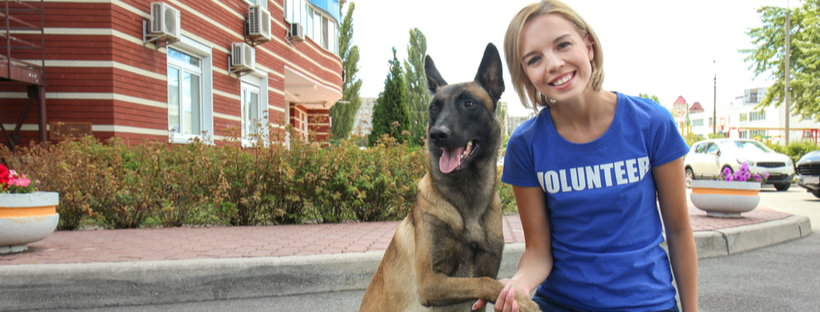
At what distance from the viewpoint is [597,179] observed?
1813 mm

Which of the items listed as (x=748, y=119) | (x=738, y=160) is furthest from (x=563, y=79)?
(x=748, y=119)

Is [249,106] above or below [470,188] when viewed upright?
above

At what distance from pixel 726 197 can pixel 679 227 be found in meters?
5.91

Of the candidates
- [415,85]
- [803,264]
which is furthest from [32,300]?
[415,85]

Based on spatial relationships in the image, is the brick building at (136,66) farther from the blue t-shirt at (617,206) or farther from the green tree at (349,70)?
the green tree at (349,70)

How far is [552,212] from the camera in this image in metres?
2.01

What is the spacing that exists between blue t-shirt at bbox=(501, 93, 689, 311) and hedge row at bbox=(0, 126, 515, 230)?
4.64m

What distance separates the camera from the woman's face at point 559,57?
1756 millimetres

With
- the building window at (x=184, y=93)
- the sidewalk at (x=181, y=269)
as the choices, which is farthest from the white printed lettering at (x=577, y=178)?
the building window at (x=184, y=93)

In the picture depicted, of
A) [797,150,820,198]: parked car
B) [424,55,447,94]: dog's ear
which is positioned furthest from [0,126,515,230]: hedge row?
[797,150,820,198]: parked car

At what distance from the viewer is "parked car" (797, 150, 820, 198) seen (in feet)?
37.6

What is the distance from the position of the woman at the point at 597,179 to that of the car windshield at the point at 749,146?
16521mm

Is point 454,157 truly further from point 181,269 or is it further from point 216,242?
point 216,242

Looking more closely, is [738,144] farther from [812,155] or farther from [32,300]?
[32,300]
